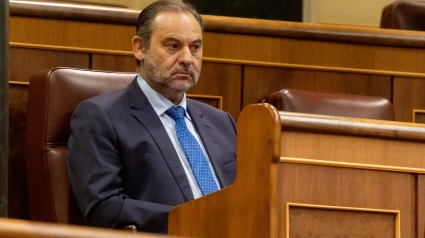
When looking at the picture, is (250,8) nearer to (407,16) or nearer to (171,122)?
(407,16)

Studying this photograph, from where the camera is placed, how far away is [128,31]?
1.46 metres

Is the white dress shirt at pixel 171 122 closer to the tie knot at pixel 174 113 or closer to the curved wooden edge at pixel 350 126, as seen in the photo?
the tie knot at pixel 174 113

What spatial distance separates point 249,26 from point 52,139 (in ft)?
1.51

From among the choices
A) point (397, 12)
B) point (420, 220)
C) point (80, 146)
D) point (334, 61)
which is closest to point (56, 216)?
point (80, 146)

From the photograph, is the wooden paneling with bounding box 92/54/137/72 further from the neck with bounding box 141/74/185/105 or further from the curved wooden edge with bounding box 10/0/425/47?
the neck with bounding box 141/74/185/105

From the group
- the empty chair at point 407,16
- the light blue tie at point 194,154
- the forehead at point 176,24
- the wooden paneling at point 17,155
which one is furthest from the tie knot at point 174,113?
the empty chair at point 407,16

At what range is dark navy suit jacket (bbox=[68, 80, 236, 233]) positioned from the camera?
3.54ft

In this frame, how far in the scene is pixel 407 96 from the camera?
1.57 metres

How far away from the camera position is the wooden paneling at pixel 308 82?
1.51 meters

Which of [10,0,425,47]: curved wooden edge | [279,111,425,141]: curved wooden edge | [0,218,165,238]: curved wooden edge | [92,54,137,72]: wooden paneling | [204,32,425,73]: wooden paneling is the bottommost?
[0,218,165,238]: curved wooden edge

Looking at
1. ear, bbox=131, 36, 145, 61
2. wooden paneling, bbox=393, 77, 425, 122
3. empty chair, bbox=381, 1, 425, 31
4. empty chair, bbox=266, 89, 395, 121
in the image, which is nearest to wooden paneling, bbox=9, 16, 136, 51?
ear, bbox=131, 36, 145, 61

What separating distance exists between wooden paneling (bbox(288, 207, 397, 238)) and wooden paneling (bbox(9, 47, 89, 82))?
58 centimetres

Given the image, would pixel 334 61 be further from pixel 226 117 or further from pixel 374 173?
pixel 374 173

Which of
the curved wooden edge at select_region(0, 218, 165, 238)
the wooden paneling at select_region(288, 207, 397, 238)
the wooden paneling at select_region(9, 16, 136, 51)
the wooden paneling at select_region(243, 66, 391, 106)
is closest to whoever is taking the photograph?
the curved wooden edge at select_region(0, 218, 165, 238)
